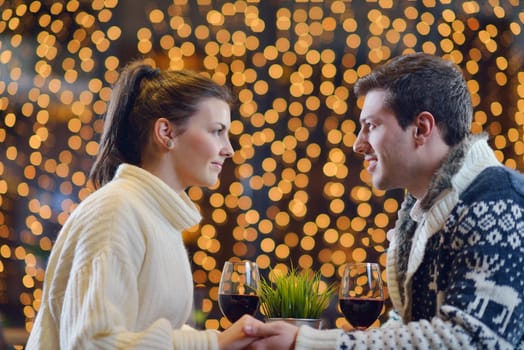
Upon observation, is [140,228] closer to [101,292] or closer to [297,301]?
[101,292]

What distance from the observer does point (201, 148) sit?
Result: 162 centimetres

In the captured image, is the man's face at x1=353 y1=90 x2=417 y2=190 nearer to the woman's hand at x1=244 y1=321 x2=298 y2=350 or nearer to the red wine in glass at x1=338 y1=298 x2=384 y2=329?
the red wine in glass at x1=338 y1=298 x2=384 y2=329

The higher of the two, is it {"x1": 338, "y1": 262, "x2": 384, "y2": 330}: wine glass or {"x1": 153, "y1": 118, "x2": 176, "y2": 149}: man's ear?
{"x1": 153, "y1": 118, "x2": 176, "y2": 149}: man's ear

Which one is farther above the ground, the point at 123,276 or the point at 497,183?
the point at 497,183

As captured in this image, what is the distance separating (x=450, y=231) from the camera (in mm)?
1468

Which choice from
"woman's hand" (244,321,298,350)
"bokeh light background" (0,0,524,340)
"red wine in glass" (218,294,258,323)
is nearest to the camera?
"woman's hand" (244,321,298,350)

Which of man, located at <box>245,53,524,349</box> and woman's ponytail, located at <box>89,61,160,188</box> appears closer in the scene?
man, located at <box>245,53,524,349</box>

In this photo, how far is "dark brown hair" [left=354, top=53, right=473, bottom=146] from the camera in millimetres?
1653

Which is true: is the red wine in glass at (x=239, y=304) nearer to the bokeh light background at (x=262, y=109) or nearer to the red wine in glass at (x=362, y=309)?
the red wine in glass at (x=362, y=309)

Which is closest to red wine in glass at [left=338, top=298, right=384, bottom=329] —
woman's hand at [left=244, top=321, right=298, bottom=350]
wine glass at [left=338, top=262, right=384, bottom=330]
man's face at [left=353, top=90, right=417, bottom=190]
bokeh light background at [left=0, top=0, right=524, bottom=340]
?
wine glass at [left=338, top=262, right=384, bottom=330]

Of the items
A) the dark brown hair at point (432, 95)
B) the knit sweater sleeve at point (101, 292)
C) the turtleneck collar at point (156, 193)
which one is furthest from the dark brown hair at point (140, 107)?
the dark brown hair at point (432, 95)

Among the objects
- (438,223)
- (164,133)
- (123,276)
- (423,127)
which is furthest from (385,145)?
(123,276)

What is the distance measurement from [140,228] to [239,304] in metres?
0.26

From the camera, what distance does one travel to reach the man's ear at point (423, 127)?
5.39 ft
